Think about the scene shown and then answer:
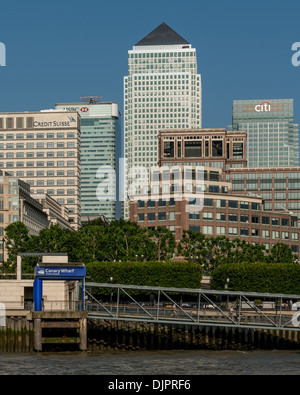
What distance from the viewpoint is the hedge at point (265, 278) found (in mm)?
134250

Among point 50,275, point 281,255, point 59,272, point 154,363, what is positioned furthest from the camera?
point 281,255

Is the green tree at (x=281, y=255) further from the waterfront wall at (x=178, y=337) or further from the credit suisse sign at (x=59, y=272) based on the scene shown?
the credit suisse sign at (x=59, y=272)

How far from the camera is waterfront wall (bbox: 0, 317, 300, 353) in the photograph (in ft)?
295

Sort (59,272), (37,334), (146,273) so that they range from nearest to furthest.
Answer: (37,334) < (59,272) < (146,273)

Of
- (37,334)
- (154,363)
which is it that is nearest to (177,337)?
(154,363)

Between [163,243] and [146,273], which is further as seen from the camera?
[163,243]

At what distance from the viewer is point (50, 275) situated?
8738 cm

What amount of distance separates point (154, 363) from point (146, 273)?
60.4 metres

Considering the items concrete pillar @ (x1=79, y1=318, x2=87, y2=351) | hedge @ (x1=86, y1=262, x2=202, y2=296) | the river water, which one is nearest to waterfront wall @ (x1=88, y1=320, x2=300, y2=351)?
the river water

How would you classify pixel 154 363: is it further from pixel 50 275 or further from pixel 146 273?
pixel 146 273

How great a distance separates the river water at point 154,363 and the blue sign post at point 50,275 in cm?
635
